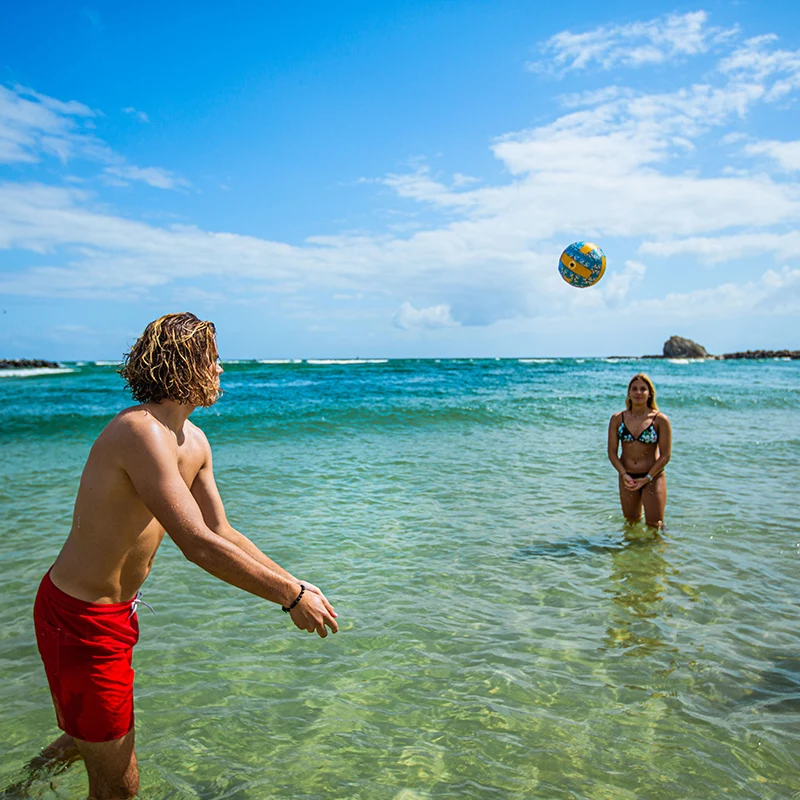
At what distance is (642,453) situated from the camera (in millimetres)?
7180

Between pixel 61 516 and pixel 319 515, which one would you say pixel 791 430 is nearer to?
pixel 319 515

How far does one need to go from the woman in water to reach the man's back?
5651 millimetres

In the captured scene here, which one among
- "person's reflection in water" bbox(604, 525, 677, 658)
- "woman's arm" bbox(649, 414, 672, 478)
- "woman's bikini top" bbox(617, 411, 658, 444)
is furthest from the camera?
"woman's bikini top" bbox(617, 411, 658, 444)

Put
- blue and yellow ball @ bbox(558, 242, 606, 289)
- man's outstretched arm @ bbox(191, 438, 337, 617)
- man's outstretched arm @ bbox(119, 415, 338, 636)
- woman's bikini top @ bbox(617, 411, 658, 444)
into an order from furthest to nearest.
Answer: blue and yellow ball @ bbox(558, 242, 606, 289), woman's bikini top @ bbox(617, 411, 658, 444), man's outstretched arm @ bbox(191, 438, 337, 617), man's outstretched arm @ bbox(119, 415, 338, 636)

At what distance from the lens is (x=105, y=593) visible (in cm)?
253

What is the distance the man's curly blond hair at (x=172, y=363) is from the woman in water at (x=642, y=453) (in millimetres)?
5504

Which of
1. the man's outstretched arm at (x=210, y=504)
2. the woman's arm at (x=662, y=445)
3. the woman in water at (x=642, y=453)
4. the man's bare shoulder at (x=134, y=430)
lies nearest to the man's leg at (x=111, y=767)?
the man's outstretched arm at (x=210, y=504)

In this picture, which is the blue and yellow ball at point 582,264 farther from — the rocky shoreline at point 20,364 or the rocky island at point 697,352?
the rocky island at point 697,352

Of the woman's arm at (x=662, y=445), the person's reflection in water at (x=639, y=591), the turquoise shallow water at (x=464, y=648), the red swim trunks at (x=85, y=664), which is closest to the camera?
the red swim trunks at (x=85, y=664)

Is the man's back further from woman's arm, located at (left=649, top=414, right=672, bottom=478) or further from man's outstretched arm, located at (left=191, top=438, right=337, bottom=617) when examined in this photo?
woman's arm, located at (left=649, top=414, right=672, bottom=478)

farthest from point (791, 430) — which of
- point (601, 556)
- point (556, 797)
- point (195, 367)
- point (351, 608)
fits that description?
point (195, 367)

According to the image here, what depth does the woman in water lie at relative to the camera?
7.04 metres

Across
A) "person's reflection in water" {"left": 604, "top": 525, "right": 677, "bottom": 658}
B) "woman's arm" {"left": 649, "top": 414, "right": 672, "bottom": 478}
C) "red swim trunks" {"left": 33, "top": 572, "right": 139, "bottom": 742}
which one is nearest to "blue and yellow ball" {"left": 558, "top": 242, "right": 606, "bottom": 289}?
"woman's arm" {"left": 649, "top": 414, "right": 672, "bottom": 478}

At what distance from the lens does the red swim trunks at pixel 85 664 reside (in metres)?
2.44
